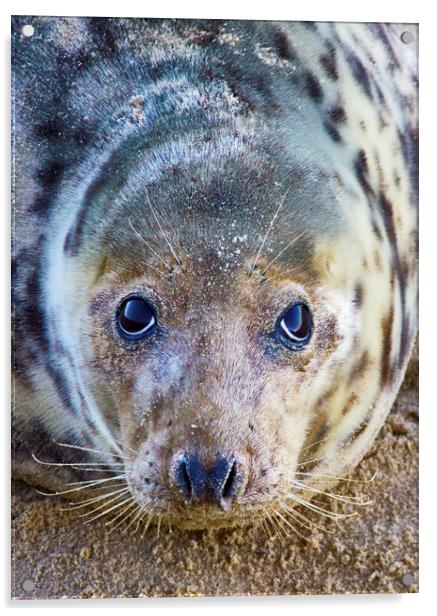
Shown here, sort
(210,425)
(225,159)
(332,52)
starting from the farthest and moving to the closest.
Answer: (332,52) < (225,159) < (210,425)

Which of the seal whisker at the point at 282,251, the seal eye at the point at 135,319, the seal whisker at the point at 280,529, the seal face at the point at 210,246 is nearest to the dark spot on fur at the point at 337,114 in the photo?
the seal face at the point at 210,246

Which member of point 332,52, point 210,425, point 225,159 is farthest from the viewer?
point 332,52

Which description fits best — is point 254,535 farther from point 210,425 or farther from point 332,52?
point 332,52

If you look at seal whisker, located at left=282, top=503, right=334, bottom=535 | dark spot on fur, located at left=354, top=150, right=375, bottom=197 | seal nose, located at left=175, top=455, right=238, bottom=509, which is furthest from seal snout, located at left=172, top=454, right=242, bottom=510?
dark spot on fur, located at left=354, top=150, right=375, bottom=197

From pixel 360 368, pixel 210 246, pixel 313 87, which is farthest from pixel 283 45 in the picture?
pixel 360 368

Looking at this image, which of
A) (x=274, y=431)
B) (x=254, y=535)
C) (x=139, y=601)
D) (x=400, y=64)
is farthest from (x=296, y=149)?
(x=139, y=601)

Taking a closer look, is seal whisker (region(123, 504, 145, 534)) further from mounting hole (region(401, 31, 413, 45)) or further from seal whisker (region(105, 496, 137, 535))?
mounting hole (region(401, 31, 413, 45))
